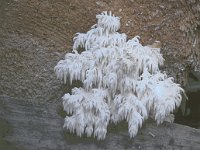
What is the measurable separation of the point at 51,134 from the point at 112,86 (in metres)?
0.73

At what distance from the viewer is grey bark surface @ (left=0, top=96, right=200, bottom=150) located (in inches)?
143

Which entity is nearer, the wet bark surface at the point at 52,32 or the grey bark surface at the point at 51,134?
the grey bark surface at the point at 51,134

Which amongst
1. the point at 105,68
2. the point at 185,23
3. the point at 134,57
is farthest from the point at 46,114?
the point at 185,23

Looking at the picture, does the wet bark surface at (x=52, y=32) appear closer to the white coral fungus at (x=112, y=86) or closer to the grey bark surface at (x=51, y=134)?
the white coral fungus at (x=112, y=86)

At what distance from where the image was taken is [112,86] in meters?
3.67

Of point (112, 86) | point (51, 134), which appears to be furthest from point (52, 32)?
point (51, 134)

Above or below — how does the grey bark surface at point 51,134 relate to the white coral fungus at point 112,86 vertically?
below

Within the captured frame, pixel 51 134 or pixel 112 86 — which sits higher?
pixel 112 86

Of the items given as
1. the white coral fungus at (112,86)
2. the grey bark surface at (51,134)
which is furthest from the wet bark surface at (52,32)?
the grey bark surface at (51,134)

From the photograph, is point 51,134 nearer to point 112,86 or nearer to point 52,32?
point 112,86

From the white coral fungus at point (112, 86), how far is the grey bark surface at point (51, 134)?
0.09 meters

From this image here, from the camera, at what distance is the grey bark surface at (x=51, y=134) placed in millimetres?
3625

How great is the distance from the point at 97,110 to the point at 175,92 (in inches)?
31.3

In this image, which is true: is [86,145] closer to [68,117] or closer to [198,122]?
A: [68,117]
